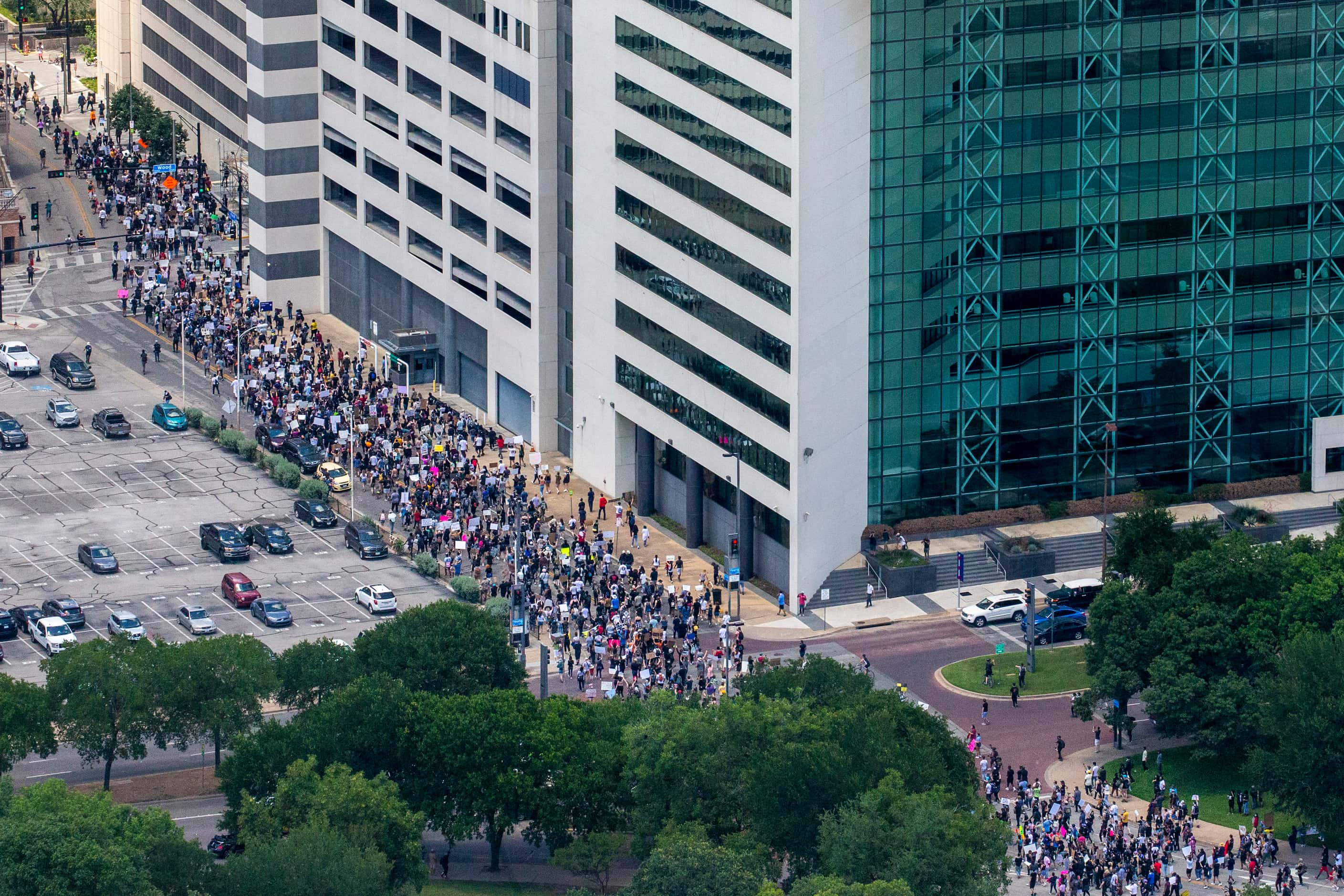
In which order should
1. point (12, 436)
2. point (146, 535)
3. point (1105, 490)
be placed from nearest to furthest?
1. point (1105, 490)
2. point (146, 535)
3. point (12, 436)

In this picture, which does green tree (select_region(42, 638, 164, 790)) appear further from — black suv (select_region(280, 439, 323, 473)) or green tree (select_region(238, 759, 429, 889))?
black suv (select_region(280, 439, 323, 473))

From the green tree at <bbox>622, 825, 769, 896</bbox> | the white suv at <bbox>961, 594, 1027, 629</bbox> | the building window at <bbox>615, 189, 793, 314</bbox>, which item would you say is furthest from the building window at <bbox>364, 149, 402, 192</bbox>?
the green tree at <bbox>622, 825, 769, 896</bbox>

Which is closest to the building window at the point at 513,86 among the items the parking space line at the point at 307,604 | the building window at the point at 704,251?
the building window at the point at 704,251

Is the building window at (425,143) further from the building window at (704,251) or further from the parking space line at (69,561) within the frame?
the parking space line at (69,561)

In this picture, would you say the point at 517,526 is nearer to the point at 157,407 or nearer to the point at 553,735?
the point at 553,735

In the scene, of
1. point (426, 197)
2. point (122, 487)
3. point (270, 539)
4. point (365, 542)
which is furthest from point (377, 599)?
point (426, 197)

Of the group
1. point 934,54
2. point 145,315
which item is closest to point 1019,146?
point 934,54

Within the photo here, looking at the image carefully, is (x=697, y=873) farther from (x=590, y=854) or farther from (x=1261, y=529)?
(x=1261, y=529)
